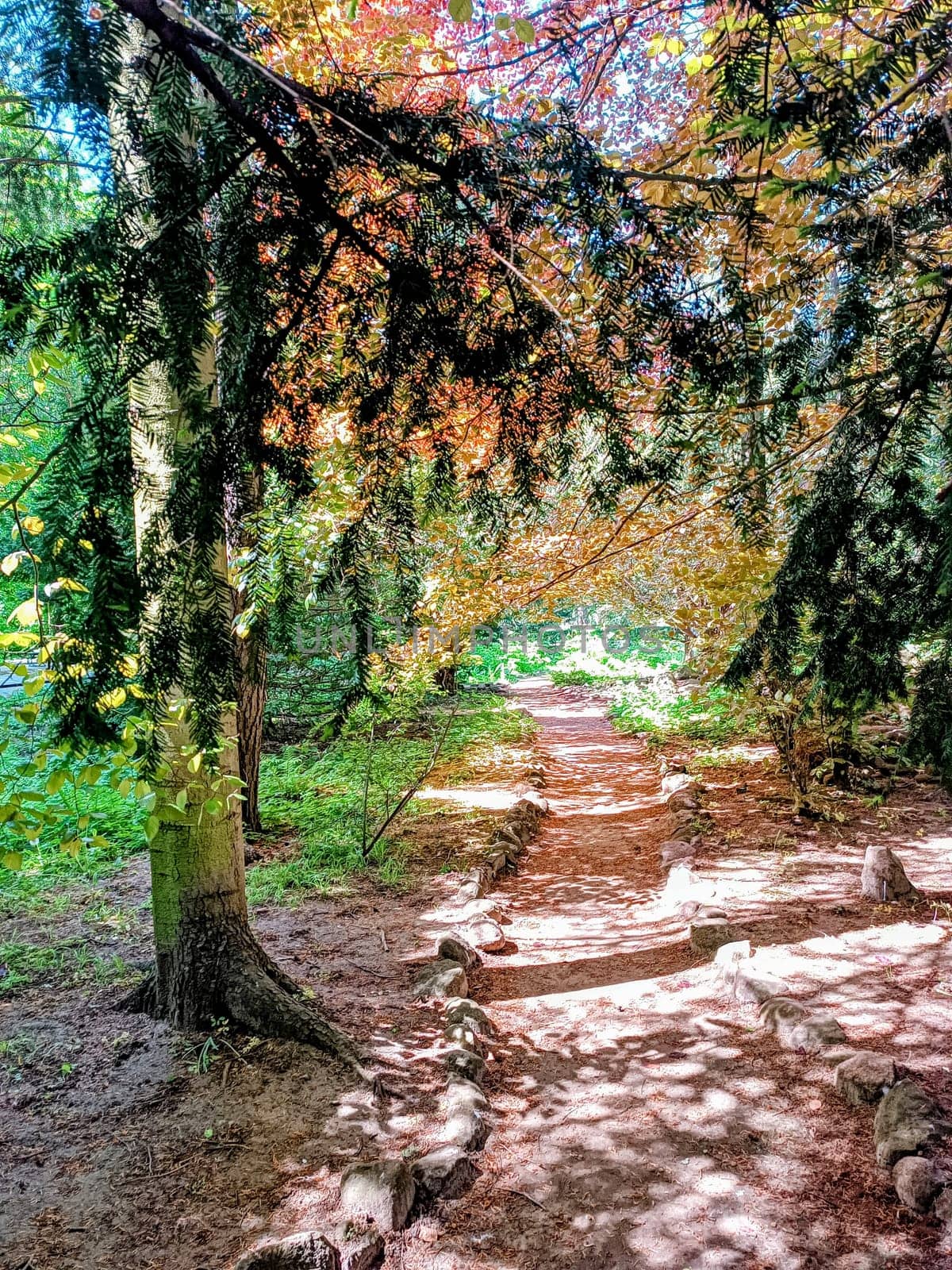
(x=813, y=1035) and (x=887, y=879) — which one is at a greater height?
(x=887, y=879)

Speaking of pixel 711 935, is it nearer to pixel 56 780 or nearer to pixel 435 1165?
pixel 435 1165

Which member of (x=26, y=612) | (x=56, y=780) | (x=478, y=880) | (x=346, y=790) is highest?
(x=26, y=612)

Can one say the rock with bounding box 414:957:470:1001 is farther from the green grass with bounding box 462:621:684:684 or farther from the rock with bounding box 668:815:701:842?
the green grass with bounding box 462:621:684:684

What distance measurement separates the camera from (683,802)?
6.62m

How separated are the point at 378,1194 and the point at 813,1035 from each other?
1888mm

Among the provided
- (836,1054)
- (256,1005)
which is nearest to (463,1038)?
(256,1005)

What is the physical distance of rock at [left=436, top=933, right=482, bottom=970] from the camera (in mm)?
3924

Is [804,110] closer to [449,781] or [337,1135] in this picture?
[337,1135]

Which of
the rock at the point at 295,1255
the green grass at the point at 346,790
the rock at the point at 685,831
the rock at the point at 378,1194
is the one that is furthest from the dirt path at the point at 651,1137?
the green grass at the point at 346,790

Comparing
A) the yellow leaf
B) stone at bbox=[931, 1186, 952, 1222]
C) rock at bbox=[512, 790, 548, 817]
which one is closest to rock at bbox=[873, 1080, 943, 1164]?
stone at bbox=[931, 1186, 952, 1222]

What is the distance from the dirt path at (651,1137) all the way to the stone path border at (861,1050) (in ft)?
0.21

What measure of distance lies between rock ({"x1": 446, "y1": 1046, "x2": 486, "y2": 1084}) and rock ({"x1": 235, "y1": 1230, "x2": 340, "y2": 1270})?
3.10ft

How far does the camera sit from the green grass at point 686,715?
26.5 ft

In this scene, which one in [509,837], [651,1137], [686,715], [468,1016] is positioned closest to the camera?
[651,1137]
